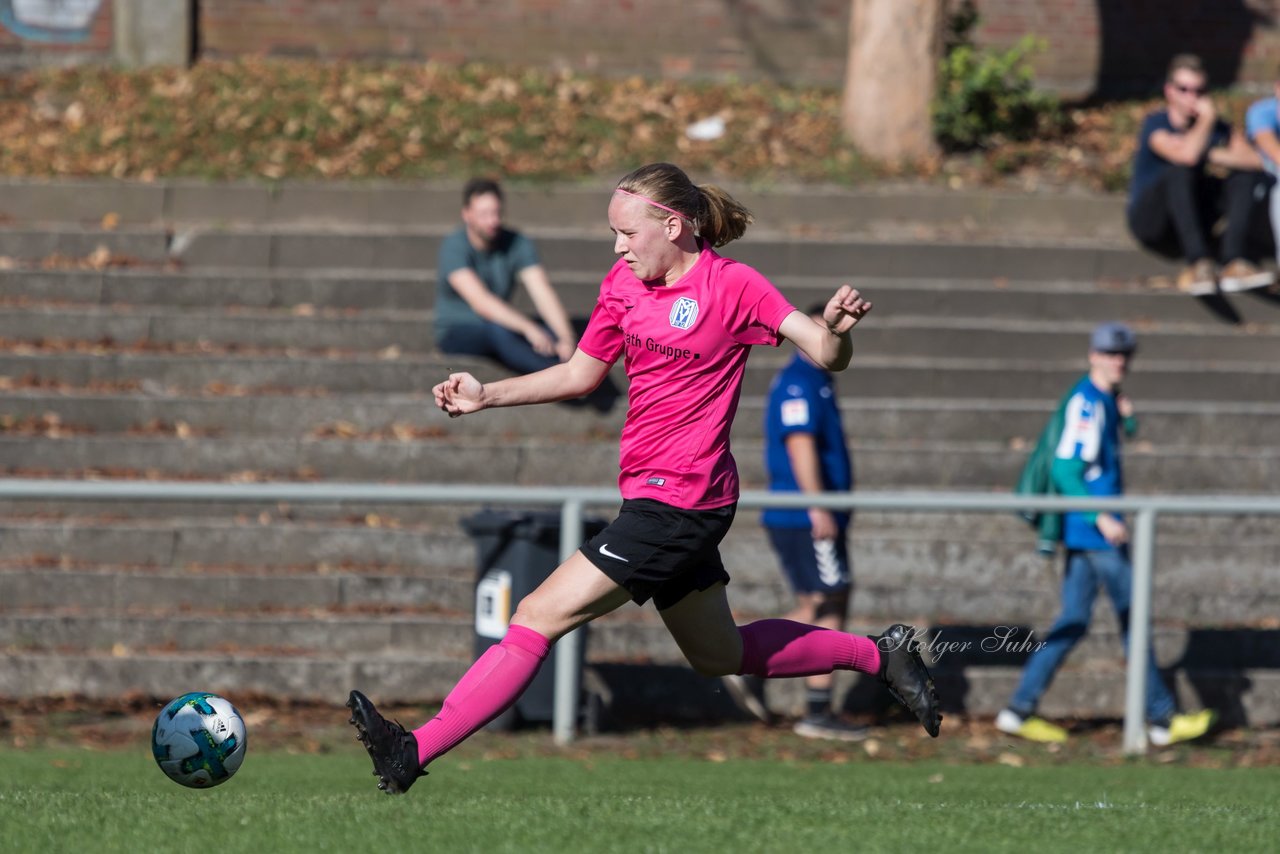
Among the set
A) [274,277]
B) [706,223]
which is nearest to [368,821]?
[706,223]

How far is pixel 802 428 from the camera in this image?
8836mm

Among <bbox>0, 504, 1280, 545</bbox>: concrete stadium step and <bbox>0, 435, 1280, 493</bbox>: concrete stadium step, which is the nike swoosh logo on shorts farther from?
<bbox>0, 435, 1280, 493</bbox>: concrete stadium step

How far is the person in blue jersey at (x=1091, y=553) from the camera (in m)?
8.66

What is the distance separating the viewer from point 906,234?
13375mm

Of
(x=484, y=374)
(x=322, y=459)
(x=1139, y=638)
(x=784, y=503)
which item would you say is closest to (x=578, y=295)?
(x=484, y=374)

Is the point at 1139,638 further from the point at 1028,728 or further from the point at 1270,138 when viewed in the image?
the point at 1270,138

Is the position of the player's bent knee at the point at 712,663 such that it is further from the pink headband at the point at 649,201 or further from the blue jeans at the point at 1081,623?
the blue jeans at the point at 1081,623

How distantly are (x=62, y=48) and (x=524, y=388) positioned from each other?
1254 centimetres

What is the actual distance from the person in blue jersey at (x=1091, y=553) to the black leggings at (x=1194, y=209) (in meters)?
4.01

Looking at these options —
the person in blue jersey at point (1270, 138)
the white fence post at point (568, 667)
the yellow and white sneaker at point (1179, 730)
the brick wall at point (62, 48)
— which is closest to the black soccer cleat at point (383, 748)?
the white fence post at point (568, 667)

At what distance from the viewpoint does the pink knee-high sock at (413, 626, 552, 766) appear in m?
5.02

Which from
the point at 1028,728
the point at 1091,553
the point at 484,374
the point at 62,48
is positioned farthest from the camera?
the point at 62,48

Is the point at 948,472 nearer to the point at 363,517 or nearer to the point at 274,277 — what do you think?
the point at 363,517

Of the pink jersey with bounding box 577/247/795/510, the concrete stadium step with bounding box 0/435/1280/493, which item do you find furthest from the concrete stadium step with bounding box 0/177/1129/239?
the pink jersey with bounding box 577/247/795/510
